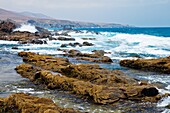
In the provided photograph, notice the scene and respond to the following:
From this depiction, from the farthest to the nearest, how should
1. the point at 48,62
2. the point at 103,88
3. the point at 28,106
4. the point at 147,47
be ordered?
the point at 147,47 < the point at 48,62 < the point at 103,88 < the point at 28,106

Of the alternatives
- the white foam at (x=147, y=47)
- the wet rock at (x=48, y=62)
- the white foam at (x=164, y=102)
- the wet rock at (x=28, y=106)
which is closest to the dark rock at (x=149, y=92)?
the white foam at (x=164, y=102)

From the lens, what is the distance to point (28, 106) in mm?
11234

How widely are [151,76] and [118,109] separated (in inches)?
377

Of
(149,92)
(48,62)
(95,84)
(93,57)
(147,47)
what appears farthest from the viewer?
(147,47)

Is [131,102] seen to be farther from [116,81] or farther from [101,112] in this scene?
[116,81]

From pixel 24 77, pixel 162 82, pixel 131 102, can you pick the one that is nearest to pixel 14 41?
pixel 24 77

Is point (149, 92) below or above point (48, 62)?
above

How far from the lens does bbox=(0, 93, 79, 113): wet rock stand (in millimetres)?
10570

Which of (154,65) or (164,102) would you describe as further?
(154,65)

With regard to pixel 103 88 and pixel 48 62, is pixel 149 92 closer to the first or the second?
pixel 103 88

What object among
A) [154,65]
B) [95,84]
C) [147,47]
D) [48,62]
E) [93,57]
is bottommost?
[147,47]

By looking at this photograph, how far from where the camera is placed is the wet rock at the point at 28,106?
1057cm

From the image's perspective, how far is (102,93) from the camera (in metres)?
14.6

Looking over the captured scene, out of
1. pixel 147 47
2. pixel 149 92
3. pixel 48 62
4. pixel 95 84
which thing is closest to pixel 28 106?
pixel 149 92
